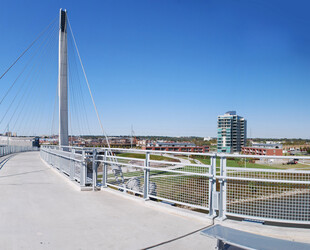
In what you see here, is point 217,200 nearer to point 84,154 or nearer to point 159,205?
point 159,205

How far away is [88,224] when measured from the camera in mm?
4633

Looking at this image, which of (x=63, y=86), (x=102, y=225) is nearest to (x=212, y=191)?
(x=102, y=225)

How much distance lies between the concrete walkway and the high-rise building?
132668mm

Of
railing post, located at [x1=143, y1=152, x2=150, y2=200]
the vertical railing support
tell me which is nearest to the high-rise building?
railing post, located at [x1=143, y1=152, x2=150, y2=200]

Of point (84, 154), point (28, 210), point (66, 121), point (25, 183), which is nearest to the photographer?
point (28, 210)

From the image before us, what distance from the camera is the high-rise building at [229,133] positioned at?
446 ft

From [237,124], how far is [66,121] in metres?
130

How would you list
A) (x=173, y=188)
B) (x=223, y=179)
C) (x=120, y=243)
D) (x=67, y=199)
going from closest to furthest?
1. (x=120, y=243)
2. (x=223, y=179)
3. (x=173, y=188)
4. (x=67, y=199)

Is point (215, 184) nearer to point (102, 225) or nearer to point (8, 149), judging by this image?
point (102, 225)

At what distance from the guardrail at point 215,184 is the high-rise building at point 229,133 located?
131094 mm

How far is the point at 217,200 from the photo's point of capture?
15.7 ft

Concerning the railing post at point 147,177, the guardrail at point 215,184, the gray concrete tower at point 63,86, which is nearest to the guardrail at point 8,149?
the gray concrete tower at point 63,86

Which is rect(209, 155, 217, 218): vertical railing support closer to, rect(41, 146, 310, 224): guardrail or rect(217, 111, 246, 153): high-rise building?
rect(41, 146, 310, 224): guardrail

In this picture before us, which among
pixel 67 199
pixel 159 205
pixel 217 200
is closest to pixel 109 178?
pixel 67 199
